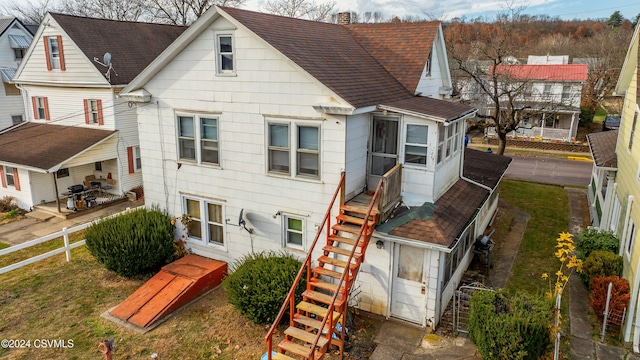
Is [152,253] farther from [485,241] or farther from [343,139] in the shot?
[485,241]

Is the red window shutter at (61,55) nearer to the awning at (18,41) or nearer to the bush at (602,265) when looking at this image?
the awning at (18,41)

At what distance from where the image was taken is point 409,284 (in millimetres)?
Result: 11625

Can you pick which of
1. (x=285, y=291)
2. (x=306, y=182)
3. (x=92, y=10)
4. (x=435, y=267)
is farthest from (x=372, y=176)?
(x=92, y=10)

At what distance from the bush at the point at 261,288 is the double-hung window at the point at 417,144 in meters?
4.66

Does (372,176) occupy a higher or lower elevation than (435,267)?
higher

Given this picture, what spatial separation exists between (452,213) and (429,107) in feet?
11.1

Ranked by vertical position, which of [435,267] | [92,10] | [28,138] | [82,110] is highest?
[92,10]

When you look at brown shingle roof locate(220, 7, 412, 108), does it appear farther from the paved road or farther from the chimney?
the paved road

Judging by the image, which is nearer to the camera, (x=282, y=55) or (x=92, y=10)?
(x=282, y=55)

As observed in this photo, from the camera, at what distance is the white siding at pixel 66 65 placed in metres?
22.4

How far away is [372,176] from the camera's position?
13.4m

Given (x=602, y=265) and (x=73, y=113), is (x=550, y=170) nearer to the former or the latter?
(x=602, y=265)

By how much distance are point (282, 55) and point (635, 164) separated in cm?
1122

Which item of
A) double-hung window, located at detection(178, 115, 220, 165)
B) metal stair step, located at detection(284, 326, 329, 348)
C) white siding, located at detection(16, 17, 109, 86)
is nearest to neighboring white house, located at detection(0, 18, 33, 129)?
white siding, located at detection(16, 17, 109, 86)
